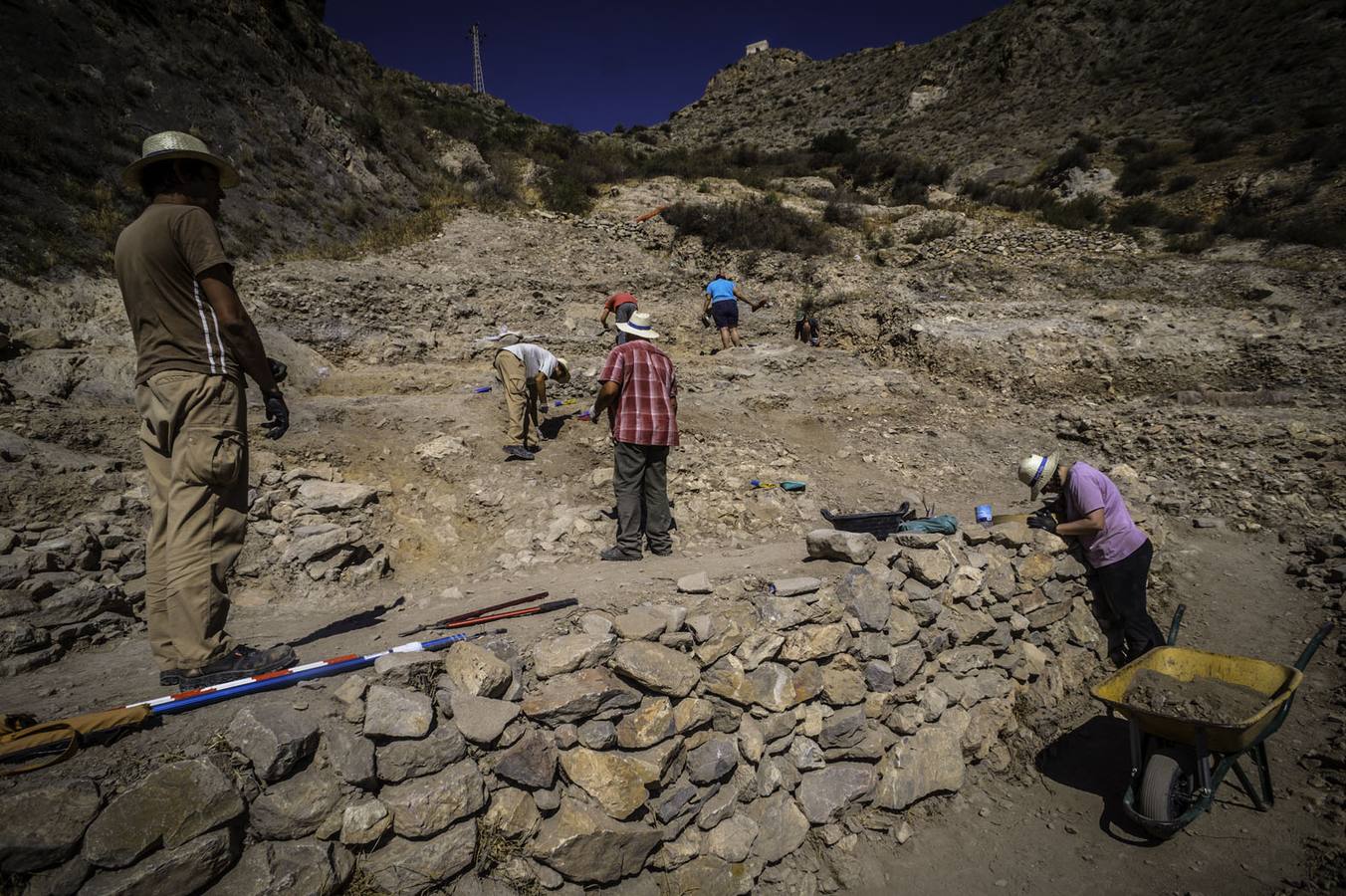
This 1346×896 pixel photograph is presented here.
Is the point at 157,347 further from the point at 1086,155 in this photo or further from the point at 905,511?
the point at 1086,155

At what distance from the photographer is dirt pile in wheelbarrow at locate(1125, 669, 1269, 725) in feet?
10.8

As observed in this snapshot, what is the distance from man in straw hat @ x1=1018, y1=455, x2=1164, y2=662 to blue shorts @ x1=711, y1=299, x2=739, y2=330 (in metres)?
6.96

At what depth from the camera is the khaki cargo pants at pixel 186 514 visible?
228 centimetres

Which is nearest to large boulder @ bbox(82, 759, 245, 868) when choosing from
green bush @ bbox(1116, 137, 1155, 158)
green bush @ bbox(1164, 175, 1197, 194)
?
green bush @ bbox(1164, 175, 1197, 194)

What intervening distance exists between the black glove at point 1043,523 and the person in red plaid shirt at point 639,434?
303cm

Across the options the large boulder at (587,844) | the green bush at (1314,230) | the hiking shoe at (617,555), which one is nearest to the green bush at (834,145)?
the green bush at (1314,230)

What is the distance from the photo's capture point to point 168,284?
2307mm

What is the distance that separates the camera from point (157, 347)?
2340 mm

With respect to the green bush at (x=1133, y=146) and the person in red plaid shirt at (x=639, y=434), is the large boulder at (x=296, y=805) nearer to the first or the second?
the person in red plaid shirt at (x=639, y=434)

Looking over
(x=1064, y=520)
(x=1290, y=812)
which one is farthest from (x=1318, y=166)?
(x=1290, y=812)

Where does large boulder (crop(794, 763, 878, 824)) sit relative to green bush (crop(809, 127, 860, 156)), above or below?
below

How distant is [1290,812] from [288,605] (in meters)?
6.59

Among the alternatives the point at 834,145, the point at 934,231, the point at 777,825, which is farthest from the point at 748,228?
the point at 834,145

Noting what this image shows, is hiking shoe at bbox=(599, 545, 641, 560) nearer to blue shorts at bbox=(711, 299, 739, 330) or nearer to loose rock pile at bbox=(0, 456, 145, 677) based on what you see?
loose rock pile at bbox=(0, 456, 145, 677)
